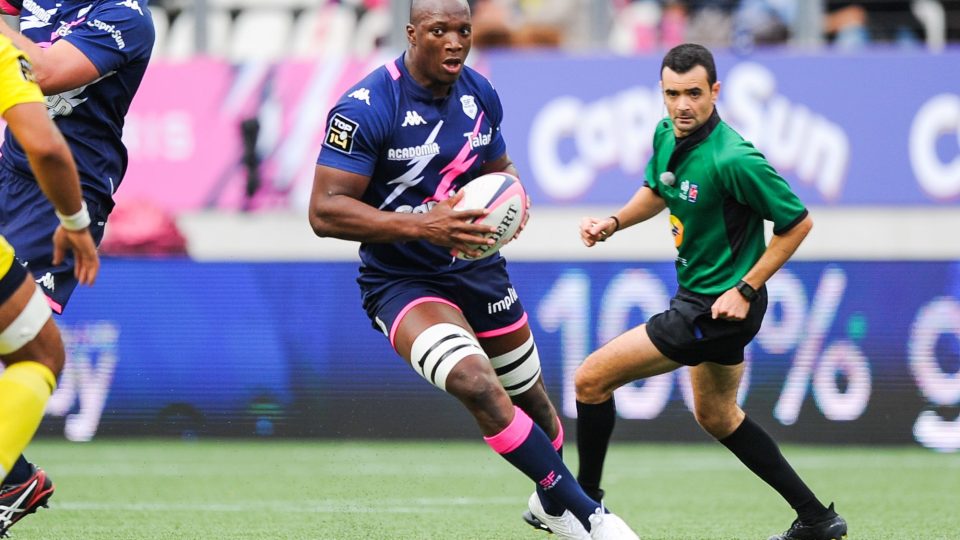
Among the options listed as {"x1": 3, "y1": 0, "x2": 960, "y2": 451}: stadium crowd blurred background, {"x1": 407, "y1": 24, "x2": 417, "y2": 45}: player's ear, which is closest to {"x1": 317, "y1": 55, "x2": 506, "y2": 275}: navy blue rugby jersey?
{"x1": 407, "y1": 24, "x2": 417, "y2": 45}: player's ear

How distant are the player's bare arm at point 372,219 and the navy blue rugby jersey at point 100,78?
3.20 ft

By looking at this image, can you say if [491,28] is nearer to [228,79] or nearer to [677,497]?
[228,79]

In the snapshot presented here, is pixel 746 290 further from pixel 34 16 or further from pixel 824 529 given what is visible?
pixel 34 16

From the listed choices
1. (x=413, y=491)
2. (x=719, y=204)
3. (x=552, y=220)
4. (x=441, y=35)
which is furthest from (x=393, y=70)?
(x=552, y=220)

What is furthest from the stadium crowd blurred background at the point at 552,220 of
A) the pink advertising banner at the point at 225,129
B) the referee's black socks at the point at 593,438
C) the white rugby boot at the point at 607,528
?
the white rugby boot at the point at 607,528

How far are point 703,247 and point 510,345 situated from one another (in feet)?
3.18

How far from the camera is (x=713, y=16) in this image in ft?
46.9

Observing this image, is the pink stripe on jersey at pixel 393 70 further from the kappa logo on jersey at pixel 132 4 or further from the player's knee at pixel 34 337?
the player's knee at pixel 34 337

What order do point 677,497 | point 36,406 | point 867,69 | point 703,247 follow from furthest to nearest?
point 867,69 < point 677,497 < point 703,247 < point 36,406

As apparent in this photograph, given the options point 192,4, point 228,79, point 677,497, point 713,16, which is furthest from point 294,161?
point 677,497

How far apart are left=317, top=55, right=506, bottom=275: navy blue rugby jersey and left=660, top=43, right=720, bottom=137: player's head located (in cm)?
79

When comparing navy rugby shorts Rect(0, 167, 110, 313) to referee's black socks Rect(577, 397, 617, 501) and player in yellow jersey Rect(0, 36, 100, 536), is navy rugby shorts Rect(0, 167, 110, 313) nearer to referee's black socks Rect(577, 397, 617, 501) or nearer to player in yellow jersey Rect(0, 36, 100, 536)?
player in yellow jersey Rect(0, 36, 100, 536)

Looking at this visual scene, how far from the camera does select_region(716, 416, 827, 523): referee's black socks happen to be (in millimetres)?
6539

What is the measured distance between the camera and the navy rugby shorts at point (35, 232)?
607 centimetres
